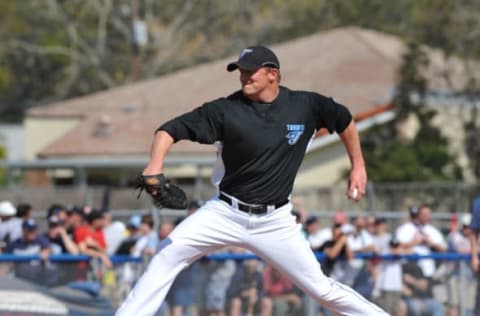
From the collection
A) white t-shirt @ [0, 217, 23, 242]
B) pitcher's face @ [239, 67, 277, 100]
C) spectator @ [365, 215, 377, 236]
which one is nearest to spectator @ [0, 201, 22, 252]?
white t-shirt @ [0, 217, 23, 242]

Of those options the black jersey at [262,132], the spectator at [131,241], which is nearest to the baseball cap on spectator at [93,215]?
the spectator at [131,241]

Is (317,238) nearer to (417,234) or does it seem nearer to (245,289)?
(417,234)

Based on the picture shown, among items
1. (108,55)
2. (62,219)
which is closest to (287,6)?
(108,55)

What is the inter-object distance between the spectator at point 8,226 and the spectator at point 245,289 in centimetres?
327

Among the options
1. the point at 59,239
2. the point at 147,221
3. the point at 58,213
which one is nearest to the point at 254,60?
the point at 59,239

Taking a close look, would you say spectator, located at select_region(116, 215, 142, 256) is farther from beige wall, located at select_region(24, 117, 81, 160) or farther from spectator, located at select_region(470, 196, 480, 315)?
beige wall, located at select_region(24, 117, 81, 160)

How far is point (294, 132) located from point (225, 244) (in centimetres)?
84

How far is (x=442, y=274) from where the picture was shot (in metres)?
11.9

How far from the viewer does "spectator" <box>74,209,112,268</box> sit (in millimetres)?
13352

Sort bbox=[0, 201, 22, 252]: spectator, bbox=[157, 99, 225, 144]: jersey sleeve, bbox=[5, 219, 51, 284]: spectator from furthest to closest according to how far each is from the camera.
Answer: bbox=[0, 201, 22, 252]: spectator, bbox=[5, 219, 51, 284]: spectator, bbox=[157, 99, 225, 144]: jersey sleeve

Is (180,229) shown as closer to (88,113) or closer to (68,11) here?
(88,113)

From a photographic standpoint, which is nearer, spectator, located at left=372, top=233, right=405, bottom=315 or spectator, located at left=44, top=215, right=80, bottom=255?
spectator, located at left=372, top=233, right=405, bottom=315

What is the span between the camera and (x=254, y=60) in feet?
25.3

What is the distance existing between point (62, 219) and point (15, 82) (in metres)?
45.9
